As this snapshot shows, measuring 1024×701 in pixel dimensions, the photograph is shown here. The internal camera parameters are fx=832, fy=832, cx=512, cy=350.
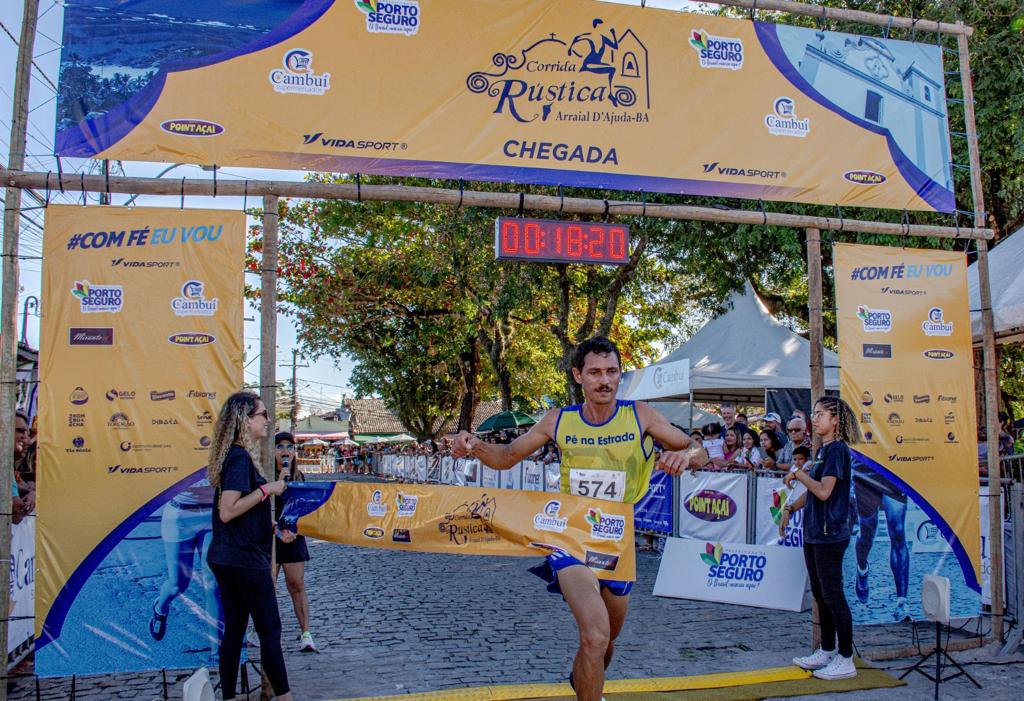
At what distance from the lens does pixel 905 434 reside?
283 inches

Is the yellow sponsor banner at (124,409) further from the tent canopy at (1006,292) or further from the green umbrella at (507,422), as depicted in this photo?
the green umbrella at (507,422)

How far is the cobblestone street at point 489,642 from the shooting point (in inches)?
243

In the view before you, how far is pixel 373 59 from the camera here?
6508 millimetres

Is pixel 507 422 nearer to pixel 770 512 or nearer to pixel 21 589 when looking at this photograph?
pixel 770 512

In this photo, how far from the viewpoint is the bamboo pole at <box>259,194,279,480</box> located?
593cm

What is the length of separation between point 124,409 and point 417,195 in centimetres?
256

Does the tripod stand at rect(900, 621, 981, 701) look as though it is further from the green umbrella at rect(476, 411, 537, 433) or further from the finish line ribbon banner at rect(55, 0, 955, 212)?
the green umbrella at rect(476, 411, 537, 433)

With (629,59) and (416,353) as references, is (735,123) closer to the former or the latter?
(629,59)

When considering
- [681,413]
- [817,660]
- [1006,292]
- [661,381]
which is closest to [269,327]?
[817,660]

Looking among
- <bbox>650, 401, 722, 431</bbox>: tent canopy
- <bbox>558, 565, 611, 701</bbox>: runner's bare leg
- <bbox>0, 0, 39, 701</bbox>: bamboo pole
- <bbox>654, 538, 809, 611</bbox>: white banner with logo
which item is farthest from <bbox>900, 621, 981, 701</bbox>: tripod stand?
<bbox>650, 401, 722, 431</bbox>: tent canopy

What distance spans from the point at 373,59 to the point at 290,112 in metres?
0.79

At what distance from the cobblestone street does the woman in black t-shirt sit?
0.96m

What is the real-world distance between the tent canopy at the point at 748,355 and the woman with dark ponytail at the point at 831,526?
7.62 metres

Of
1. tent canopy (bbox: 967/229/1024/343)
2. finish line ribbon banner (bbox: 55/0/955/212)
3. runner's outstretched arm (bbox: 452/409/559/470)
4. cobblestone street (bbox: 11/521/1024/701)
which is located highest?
finish line ribbon banner (bbox: 55/0/955/212)
